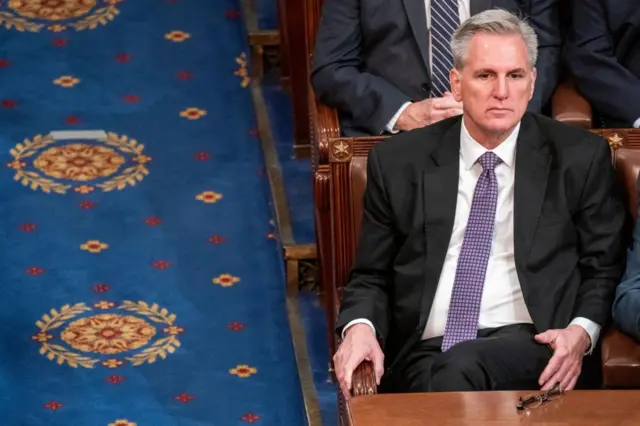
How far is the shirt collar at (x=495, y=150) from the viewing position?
8.68ft

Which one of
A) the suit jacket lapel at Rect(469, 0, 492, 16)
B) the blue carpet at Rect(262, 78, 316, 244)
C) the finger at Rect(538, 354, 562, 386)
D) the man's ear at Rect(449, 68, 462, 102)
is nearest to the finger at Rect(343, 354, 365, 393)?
the finger at Rect(538, 354, 562, 386)

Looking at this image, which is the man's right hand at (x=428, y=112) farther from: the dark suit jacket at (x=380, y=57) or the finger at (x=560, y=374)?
the finger at (x=560, y=374)

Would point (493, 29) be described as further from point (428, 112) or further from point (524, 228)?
point (428, 112)

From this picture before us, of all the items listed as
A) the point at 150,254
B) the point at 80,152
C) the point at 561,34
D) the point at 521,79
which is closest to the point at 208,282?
the point at 150,254

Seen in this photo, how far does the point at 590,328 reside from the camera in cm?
257

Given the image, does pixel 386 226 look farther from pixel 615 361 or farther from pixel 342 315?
pixel 615 361

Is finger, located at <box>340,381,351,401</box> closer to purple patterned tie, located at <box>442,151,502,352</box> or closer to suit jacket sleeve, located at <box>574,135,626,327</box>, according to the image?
purple patterned tie, located at <box>442,151,502,352</box>

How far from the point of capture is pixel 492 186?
2.63 m

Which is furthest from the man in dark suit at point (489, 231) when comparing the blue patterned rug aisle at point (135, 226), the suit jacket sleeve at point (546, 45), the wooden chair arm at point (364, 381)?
the blue patterned rug aisle at point (135, 226)

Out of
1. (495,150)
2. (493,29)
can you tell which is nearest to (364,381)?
(495,150)

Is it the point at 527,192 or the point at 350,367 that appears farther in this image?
the point at 527,192

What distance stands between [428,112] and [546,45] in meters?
0.36

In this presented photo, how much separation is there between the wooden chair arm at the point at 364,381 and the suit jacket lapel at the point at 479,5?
1.09 metres

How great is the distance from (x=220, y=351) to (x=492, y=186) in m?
1.04
